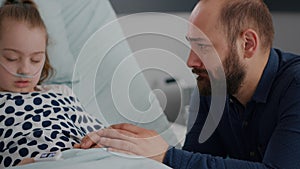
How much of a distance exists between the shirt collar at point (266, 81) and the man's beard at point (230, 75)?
53 mm

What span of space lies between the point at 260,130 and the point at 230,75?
0.18 metres

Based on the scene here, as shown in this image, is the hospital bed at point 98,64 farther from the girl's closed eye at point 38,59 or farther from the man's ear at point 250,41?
the man's ear at point 250,41

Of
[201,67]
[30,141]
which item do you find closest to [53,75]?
[30,141]

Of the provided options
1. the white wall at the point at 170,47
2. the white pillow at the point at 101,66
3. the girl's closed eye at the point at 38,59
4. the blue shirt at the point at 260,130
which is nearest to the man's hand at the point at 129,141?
the blue shirt at the point at 260,130

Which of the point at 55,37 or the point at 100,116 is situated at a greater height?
the point at 55,37

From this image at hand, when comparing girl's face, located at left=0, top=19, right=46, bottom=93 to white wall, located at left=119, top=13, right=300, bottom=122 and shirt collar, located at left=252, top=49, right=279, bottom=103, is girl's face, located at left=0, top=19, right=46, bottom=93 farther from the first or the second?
white wall, located at left=119, top=13, right=300, bottom=122

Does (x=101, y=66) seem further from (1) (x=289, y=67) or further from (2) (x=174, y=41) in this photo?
(1) (x=289, y=67)

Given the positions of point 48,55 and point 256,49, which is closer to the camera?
point 256,49

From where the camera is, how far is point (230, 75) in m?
1.40

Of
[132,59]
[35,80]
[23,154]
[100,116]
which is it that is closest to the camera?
[23,154]

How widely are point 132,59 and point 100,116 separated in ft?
0.99

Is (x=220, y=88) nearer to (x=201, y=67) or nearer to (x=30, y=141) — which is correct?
(x=201, y=67)

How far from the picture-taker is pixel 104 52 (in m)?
1.96

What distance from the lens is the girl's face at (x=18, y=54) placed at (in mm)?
1459
